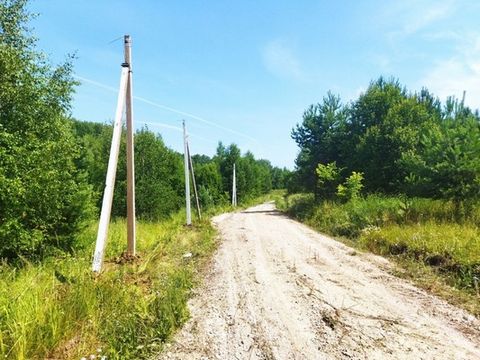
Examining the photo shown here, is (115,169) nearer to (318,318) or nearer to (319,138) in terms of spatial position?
(318,318)

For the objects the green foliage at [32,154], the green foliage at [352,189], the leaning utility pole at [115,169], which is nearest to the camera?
the leaning utility pole at [115,169]

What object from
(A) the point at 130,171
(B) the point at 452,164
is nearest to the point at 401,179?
(B) the point at 452,164

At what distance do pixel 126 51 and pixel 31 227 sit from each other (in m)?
5.27

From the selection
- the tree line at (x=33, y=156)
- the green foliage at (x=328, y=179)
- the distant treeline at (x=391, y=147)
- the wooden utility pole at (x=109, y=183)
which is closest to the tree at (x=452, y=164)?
the distant treeline at (x=391, y=147)

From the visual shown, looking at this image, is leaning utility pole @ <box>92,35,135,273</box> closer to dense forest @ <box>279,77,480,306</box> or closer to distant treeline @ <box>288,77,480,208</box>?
dense forest @ <box>279,77,480,306</box>

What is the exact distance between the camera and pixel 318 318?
15.8ft

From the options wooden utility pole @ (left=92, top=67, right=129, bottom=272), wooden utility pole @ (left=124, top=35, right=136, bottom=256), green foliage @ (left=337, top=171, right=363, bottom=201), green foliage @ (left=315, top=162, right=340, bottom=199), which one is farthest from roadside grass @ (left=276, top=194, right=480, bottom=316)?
wooden utility pole @ (left=124, top=35, right=136, bottom=256)

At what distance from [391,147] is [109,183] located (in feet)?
54.1

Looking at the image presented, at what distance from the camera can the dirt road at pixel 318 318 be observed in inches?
155

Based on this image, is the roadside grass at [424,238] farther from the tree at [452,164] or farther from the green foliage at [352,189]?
the green foliage at [352,189]

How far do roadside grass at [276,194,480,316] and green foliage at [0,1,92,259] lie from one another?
343 inches

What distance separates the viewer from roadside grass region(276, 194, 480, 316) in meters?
6.43

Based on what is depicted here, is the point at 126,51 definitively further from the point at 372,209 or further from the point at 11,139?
the point at 372,209

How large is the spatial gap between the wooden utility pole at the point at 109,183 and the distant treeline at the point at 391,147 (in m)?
10.1
